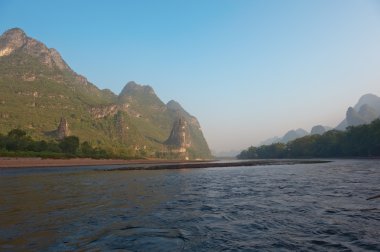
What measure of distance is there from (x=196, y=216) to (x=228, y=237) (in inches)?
198

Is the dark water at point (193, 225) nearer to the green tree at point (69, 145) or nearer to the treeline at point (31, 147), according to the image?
the treeline at point (31, 147)

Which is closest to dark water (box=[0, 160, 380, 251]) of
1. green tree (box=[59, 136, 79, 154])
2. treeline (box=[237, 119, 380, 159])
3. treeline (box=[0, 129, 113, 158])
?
treeline (box=[0, 129, 113, 158])

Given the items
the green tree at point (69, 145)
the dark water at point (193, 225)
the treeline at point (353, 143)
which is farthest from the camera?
the green tree at point (69, 145)

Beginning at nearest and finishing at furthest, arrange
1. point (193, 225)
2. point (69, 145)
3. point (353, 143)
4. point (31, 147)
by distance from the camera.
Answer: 1. point (193, 225)
2. point (31, 147)
3. point (353, 143)
4. point (69, 145)

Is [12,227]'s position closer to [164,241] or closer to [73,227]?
[73,227]

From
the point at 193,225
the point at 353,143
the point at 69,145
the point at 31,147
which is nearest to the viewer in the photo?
the point at 193,225

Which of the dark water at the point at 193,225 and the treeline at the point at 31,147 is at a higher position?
the treeline at the point at 31,147

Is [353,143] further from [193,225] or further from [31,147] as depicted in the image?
[193,225]

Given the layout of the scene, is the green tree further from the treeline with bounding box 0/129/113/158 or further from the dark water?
the dark water

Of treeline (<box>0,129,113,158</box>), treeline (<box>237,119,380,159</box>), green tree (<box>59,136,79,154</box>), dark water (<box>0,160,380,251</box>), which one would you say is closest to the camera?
dark water (<box>0,160,380,251</box>)

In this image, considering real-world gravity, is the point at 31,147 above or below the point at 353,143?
below

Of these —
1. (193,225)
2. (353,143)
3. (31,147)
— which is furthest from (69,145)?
(193,225)

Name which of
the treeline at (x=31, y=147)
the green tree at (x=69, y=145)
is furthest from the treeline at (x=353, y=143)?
the green tree at (x=69, y=145)

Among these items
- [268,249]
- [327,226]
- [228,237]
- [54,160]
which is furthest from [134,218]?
[54,160]
